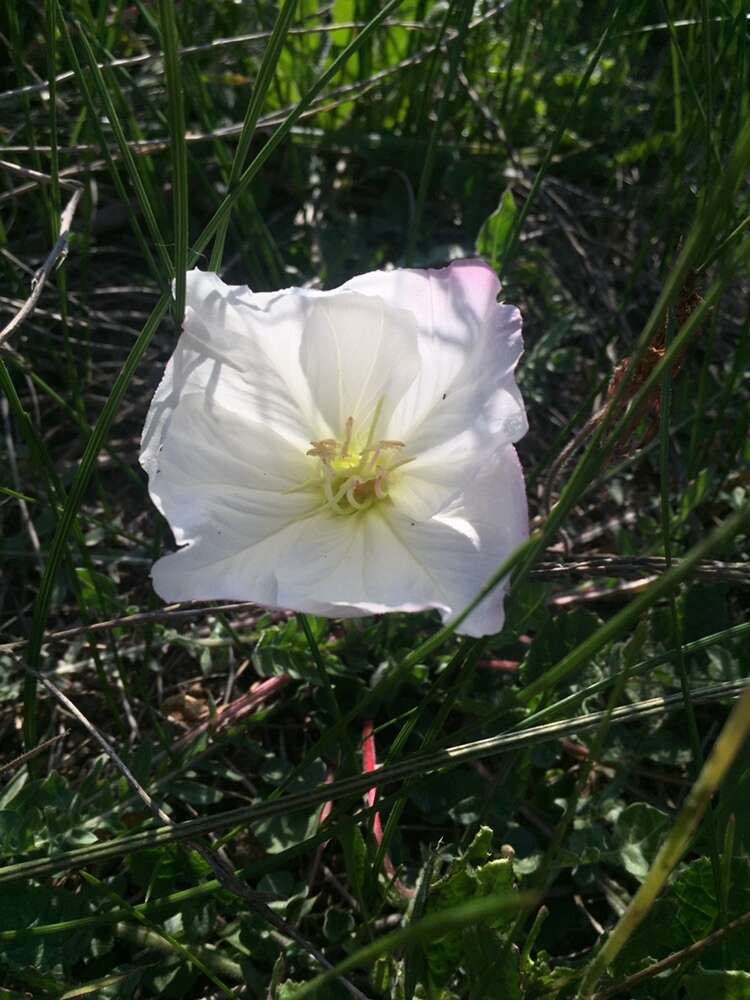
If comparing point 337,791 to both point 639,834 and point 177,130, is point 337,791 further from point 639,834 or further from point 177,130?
point 177,130

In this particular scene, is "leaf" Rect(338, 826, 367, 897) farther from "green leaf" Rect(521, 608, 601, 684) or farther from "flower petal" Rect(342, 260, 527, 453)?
"flower petal" Rect(342, 260, 527, 453)

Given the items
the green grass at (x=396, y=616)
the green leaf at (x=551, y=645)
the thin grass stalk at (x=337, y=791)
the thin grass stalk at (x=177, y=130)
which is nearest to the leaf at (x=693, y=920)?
the green grass at (x=396, y=616)

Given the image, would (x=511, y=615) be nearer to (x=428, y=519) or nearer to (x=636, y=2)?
(x=428, y=519)

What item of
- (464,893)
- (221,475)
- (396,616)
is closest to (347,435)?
(221,475)

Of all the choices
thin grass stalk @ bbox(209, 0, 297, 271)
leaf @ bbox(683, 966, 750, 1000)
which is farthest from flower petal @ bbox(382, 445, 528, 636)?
leaf @ bbox(683, 966, 750, 1000)

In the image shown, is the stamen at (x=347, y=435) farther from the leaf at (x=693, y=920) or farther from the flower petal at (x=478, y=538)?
the leaf at (x=693, y=920)

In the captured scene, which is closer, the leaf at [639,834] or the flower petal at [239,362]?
the flower petal at [239,362]
